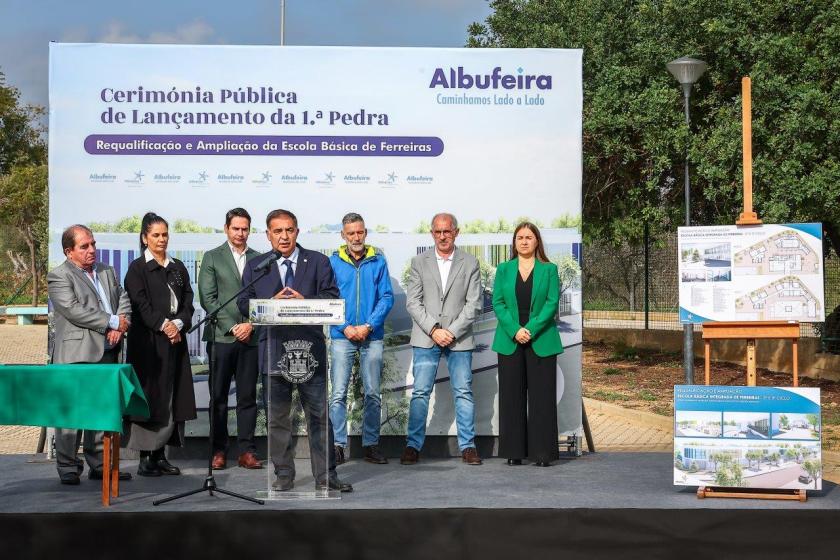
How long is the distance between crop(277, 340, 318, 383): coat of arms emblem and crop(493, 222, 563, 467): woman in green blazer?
151 cm

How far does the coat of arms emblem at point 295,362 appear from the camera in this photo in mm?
6012

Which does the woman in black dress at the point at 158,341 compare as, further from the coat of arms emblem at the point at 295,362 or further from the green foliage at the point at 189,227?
the coat of arms emblem at the point at 295,362

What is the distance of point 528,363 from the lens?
707 centimetres

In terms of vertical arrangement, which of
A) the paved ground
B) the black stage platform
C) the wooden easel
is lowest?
the paved ground

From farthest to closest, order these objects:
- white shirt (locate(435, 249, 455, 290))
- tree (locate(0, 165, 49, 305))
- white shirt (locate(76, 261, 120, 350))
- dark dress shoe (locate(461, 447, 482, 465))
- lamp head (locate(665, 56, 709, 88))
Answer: tree (locate(0, 165, 49, 305))
lamp head (locate(665, 56, 709, 88))
white shirt (locate(435, 249, 455, 290))
dark dress shoe (locate(461, 447, 482, 465))
white shirt (locate(76, 261, 120, 350))

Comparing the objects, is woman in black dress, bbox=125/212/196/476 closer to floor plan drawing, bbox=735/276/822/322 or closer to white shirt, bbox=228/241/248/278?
white shirt, bbox=228/241/248/278

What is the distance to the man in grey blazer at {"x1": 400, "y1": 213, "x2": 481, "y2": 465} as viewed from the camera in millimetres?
7152

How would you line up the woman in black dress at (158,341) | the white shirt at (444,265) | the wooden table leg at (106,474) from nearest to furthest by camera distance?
1. the wooden table leg at (106,474)
2. the woman in black dress at (158,341)
3. the white shirt at (444,265)

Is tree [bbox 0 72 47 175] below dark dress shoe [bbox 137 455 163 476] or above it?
above

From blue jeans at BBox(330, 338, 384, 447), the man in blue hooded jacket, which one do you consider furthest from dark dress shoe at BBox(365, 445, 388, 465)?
blue jeans at BBox(330, 338, 384, 447)

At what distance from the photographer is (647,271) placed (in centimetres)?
1582

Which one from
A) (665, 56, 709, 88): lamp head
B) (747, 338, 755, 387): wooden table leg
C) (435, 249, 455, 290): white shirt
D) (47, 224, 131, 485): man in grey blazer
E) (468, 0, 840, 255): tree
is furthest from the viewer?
(468, 0, 840, 255): tree

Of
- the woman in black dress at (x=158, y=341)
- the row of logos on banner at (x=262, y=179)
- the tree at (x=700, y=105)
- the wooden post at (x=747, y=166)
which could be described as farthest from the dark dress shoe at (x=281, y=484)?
→ the tree at (x=700, y=105)

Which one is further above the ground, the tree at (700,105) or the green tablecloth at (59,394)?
the tree at (700,105)
